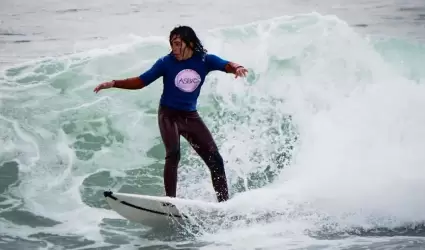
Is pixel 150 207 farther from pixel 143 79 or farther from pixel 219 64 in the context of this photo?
pixel 219 64

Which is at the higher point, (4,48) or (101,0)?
(101,0)

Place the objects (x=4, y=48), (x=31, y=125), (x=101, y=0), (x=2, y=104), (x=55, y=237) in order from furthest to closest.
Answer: (x=101, y=0)
(x=4, y=48)
(x=2, y=104)
(x=31, y=125)
(x=55, y=237)

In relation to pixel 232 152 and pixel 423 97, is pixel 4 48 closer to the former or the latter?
pixel 232 152

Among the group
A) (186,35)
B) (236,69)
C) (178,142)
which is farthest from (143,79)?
(236,69)

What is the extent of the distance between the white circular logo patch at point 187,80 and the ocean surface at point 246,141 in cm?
130

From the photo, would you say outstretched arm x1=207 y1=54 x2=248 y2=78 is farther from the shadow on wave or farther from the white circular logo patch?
the shadow on wave

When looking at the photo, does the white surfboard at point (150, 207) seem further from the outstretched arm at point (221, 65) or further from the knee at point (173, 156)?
the outstretched arm at point (221, 65)

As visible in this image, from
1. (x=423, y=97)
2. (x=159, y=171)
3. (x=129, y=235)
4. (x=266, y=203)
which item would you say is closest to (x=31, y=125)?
(x=159, y=171)

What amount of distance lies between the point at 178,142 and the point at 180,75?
693mm

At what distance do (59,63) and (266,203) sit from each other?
272 inches

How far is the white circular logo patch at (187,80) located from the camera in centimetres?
704

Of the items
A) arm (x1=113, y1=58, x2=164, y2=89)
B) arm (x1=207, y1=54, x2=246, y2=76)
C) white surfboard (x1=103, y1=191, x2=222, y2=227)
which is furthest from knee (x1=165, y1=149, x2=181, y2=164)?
arm (x1=207, y1=54, x2=246, y2=76)

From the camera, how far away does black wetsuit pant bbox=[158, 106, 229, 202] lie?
705 cm

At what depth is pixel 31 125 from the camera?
1063 centimetres
